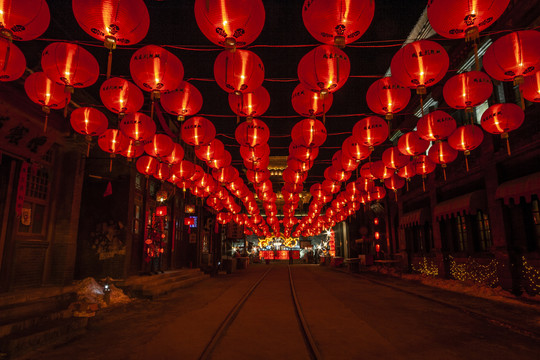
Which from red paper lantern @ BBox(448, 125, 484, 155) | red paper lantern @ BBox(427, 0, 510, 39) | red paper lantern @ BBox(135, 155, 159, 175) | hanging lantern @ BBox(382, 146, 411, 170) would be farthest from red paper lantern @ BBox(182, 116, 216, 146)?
red paper lantern @ BBox(448, 125, 484, 155)

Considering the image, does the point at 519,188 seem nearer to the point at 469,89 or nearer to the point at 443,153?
the point at 443,153

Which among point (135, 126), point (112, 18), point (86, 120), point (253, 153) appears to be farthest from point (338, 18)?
point (86, 120)

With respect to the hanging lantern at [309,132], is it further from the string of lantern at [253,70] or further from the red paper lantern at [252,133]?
the red paper lantern at [252,133]

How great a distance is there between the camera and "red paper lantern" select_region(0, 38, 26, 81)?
4.96 m

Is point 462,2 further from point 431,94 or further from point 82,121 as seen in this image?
point 431,94

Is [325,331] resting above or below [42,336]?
below

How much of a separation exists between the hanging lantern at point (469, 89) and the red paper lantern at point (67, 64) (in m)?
7.04

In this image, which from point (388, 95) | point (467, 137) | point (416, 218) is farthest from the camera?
point (416, 218)

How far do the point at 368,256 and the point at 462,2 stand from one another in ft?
78.8

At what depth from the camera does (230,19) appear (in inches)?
162

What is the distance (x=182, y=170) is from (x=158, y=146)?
8.39 feet

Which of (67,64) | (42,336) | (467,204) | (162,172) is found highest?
(67,64)

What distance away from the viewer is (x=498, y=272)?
35.9 ft

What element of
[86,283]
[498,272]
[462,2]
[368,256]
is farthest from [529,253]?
[368,256]
